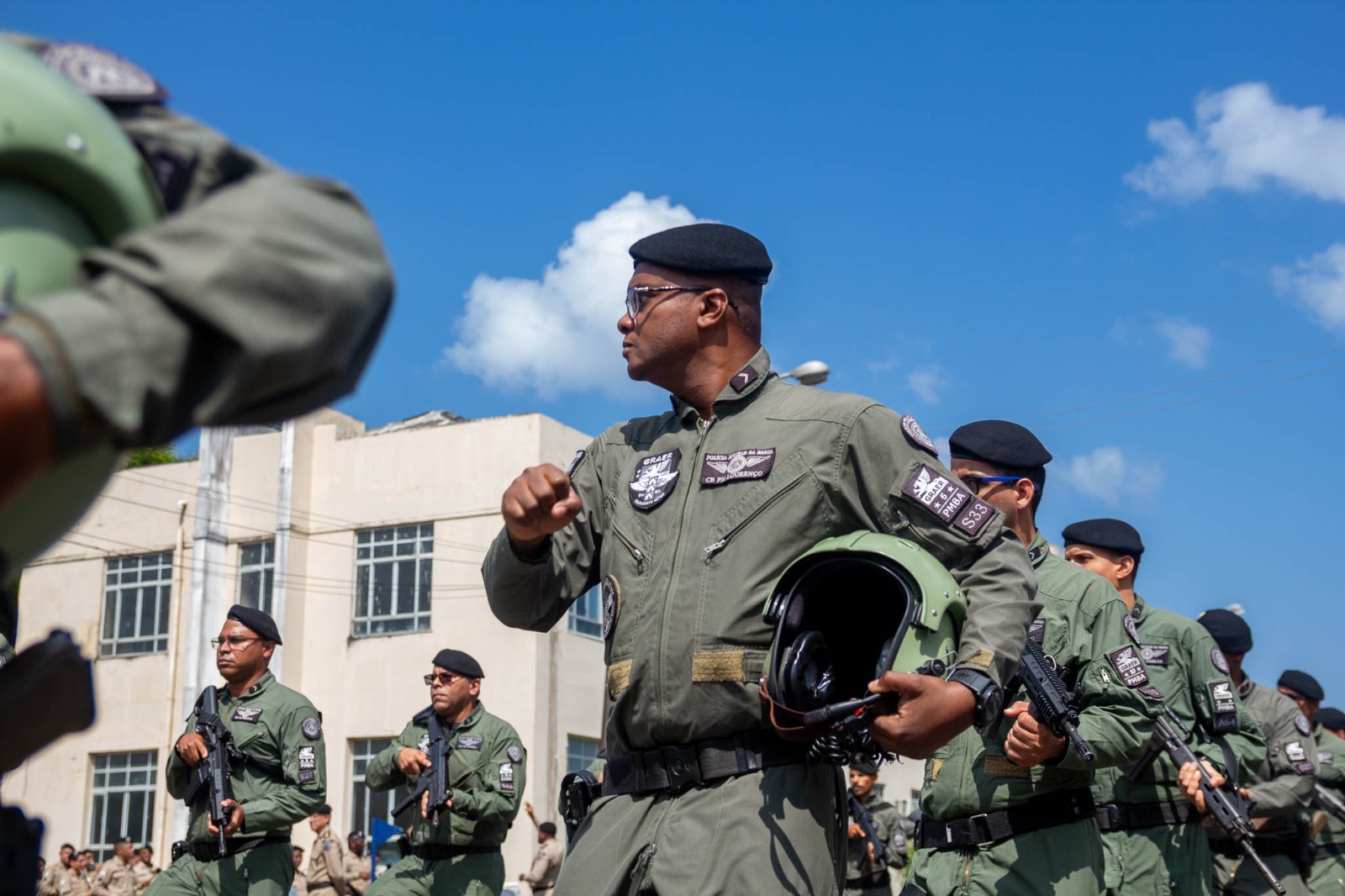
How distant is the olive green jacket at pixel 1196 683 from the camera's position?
8664 millimetres

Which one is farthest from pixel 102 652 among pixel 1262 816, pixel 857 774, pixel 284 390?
pixel 284 390

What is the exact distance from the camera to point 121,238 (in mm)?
1653

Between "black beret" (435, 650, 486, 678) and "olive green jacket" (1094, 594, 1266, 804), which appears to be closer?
"olive green jacket" (1094, 594, 1266, 804)

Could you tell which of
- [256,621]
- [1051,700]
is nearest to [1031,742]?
[1051,700]

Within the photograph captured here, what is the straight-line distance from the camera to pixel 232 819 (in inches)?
366

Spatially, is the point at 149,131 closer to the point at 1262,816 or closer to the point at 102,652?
the point at 1262,816

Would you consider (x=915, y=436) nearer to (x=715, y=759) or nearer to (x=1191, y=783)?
(x=715, y=759)

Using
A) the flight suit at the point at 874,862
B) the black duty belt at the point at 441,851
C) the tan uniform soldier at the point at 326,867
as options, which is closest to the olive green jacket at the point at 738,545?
the black duty belt at the point at 441,851

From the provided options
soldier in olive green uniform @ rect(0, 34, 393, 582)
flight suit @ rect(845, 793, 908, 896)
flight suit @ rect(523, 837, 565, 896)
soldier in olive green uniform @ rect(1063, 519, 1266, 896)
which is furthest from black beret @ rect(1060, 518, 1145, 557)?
flight suit @ rect(523, 837, 565, 896)

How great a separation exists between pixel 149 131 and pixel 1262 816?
10252 millimetres

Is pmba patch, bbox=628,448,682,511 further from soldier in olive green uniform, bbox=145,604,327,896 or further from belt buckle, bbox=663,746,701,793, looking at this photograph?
soldier in olive green uniform, bbox=145,604,327,896

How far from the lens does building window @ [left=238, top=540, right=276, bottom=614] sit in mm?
33500

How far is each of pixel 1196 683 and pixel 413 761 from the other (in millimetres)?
6520

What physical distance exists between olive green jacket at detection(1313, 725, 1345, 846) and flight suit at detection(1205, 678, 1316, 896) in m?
0.84
